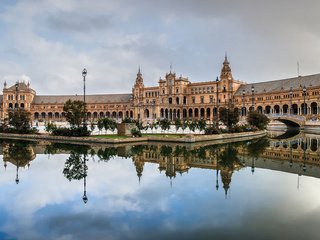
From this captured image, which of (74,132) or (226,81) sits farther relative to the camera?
(226,81)

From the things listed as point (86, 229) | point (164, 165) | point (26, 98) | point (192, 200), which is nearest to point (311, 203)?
point (192, 200)

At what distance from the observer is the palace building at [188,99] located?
90875 millimetres

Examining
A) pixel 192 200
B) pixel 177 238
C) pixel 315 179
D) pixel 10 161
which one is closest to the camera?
pixel 177 238

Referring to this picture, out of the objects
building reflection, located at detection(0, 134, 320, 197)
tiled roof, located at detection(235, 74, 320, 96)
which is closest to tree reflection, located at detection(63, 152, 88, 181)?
building reflection, located at detection(0, 134, 320, 197)

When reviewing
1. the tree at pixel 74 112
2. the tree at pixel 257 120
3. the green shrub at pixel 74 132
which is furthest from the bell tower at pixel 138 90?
the green shrub at pixel 74 132

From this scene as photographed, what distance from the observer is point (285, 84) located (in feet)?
319

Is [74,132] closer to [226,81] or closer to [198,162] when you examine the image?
[198,162]

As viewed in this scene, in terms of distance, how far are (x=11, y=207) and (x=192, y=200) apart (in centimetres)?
641

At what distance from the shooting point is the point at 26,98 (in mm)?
126812

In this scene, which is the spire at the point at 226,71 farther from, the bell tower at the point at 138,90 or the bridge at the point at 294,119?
the bridge at the point at 294,119

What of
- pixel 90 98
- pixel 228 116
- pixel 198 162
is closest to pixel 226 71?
pixel 90 98

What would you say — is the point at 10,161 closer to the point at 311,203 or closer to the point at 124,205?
the point at 124,205

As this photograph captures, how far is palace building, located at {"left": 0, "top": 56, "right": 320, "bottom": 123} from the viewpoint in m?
90.9

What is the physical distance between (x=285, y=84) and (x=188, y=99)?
30621 mm
